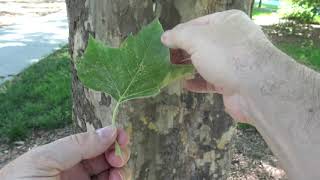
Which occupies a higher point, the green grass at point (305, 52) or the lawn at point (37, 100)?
the lawn at point (37, 100)

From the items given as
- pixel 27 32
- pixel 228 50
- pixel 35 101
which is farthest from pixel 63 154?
pixel 27 32

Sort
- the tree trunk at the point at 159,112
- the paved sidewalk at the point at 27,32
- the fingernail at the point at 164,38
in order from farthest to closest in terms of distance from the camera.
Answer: the paved sidewalk at the point at 27,32 → the tree trunk at the point at 159,112 → the fingernail at the point at 164,38

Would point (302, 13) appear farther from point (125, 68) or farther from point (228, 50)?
point (125, 68)

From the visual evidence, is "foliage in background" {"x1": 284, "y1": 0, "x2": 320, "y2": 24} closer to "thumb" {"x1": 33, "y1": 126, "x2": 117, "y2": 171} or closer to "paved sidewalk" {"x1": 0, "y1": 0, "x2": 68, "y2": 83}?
"paved sidewalk" {"x1": 0, "y1": 0, "x2": 68, "y2": 83}

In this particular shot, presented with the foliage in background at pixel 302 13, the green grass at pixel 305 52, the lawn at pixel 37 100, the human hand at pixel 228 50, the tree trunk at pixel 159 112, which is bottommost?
the foliage in background at pixel 302 13

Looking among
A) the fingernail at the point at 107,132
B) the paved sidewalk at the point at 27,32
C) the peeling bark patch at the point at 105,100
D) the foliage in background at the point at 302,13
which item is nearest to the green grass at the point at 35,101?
the paved sidewalk at the point at 27,32

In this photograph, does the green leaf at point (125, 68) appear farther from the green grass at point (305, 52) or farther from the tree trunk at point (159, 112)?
the green grass at point (305, 52)

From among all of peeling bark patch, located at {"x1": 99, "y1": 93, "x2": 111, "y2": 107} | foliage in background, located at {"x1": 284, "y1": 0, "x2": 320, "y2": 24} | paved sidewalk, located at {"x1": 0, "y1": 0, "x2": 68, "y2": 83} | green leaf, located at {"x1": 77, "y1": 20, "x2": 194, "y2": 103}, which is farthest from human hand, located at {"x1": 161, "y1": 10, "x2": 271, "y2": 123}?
foliage in background, located at {"x1": 284, "y1": 0, "x2": 320, "y2": 24}
